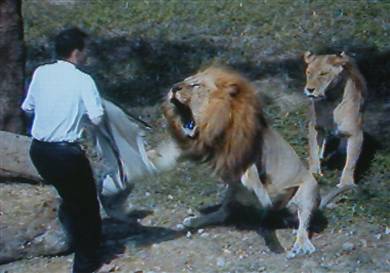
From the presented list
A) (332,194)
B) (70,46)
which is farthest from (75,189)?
(332,194)

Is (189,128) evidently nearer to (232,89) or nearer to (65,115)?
(232,89)

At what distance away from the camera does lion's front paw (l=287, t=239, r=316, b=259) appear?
901cm

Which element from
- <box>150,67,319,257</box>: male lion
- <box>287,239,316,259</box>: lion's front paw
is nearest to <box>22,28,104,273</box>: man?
<box>150,67,319,257</box>: male lion

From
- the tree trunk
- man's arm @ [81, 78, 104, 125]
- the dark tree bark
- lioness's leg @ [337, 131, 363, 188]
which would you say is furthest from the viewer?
the dark tree bark

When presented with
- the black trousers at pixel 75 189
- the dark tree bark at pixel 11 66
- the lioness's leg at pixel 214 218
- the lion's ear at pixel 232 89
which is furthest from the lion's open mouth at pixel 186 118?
the dark tree bark at pixel 11 66

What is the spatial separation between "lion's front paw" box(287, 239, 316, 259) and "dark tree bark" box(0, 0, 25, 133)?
3.48m

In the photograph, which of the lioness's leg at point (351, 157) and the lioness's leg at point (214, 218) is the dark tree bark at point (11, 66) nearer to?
the lioness's leg at point (214, 218)

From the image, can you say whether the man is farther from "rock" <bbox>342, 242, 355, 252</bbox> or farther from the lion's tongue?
"rock" <bbox>342, 242, 355, 252</bbox>

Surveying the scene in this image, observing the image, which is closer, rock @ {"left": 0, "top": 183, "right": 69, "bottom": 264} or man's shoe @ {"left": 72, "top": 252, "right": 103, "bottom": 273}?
man's shoe @ {"left": 72, "top": 252, "right": 103, "bottom": 273}

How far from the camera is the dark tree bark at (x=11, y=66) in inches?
443

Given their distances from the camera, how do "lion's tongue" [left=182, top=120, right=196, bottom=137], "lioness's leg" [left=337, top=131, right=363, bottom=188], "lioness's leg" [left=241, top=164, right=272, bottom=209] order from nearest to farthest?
"lion's tongue" [left=182, top=120, right=196, bottom=137] < "lioness's leg" [left=241, top=164, right=272, bottom=209] < "lioness's leg" [left=337, top=131, right=363, bottom=188]

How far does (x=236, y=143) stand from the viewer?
9.14m

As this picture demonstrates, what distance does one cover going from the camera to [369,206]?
32.7ft

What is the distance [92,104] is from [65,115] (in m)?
0.21
